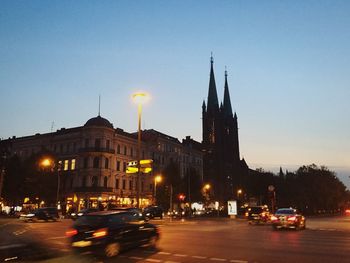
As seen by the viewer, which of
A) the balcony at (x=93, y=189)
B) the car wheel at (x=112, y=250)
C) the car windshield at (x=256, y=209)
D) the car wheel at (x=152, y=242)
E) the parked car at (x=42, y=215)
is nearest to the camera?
the car wheel at (x=112, y=250)

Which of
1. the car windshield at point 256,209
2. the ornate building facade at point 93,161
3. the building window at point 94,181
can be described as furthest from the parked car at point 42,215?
the building window at point 94,181

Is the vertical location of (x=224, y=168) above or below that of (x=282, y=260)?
above

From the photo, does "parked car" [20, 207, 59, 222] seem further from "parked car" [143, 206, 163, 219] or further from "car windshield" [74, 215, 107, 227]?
"car windshield" [74, 215, 107, 227]

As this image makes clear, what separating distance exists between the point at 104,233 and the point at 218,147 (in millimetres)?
133370

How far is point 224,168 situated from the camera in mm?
144250

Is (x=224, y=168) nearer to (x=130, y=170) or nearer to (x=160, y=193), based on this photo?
(x=160, y=193)

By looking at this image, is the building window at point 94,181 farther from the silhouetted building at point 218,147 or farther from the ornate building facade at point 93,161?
the silhouetted building at point 218,147

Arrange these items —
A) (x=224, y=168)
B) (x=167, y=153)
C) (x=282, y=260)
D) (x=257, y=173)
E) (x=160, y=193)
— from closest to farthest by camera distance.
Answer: (x=282, y=260) → (x=160, y=193) → (x=167, y=153) → (x=257, y=173) → (x=224, y=168)

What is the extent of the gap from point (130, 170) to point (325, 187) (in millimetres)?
71755

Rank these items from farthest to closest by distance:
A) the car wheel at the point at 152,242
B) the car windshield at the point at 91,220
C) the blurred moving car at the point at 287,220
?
the blurred moving car at the point at 287,220 < the car wheel at the point at 152,242 < the car windshield at the point at 91,220

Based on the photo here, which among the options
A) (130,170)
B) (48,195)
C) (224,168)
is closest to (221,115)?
(224,168)

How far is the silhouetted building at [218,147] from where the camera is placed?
143 m

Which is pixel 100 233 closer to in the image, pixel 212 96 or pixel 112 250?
pixel 112 250

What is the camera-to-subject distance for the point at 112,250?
12.7 metres
